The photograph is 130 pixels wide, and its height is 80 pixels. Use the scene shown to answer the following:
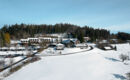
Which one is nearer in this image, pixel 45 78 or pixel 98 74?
pixel 45 78

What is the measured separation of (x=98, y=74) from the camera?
450 inches

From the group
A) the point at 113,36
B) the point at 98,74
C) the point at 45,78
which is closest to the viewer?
the point at 45,78

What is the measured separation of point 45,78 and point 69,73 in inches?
96.4

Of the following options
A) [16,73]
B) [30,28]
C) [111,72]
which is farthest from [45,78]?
[30,28]

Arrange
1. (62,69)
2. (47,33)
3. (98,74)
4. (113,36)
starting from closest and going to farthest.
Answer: (98,74), (62,69), (113,36), (47,33)

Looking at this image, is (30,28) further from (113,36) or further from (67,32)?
(113,36)

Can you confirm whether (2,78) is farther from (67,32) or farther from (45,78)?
(67,32)

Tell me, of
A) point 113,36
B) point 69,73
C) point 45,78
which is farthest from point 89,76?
point 113,36

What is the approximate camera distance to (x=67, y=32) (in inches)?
2092

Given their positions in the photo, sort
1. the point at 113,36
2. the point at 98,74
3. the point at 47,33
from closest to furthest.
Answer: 1. the point at 98,74
2. the point at 113,36
3. the point at 47,33

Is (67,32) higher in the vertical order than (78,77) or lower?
higher

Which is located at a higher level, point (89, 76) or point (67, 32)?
point (67, 32)

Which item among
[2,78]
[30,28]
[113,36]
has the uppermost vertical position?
[30,28]

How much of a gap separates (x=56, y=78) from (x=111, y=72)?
5.66 metres
